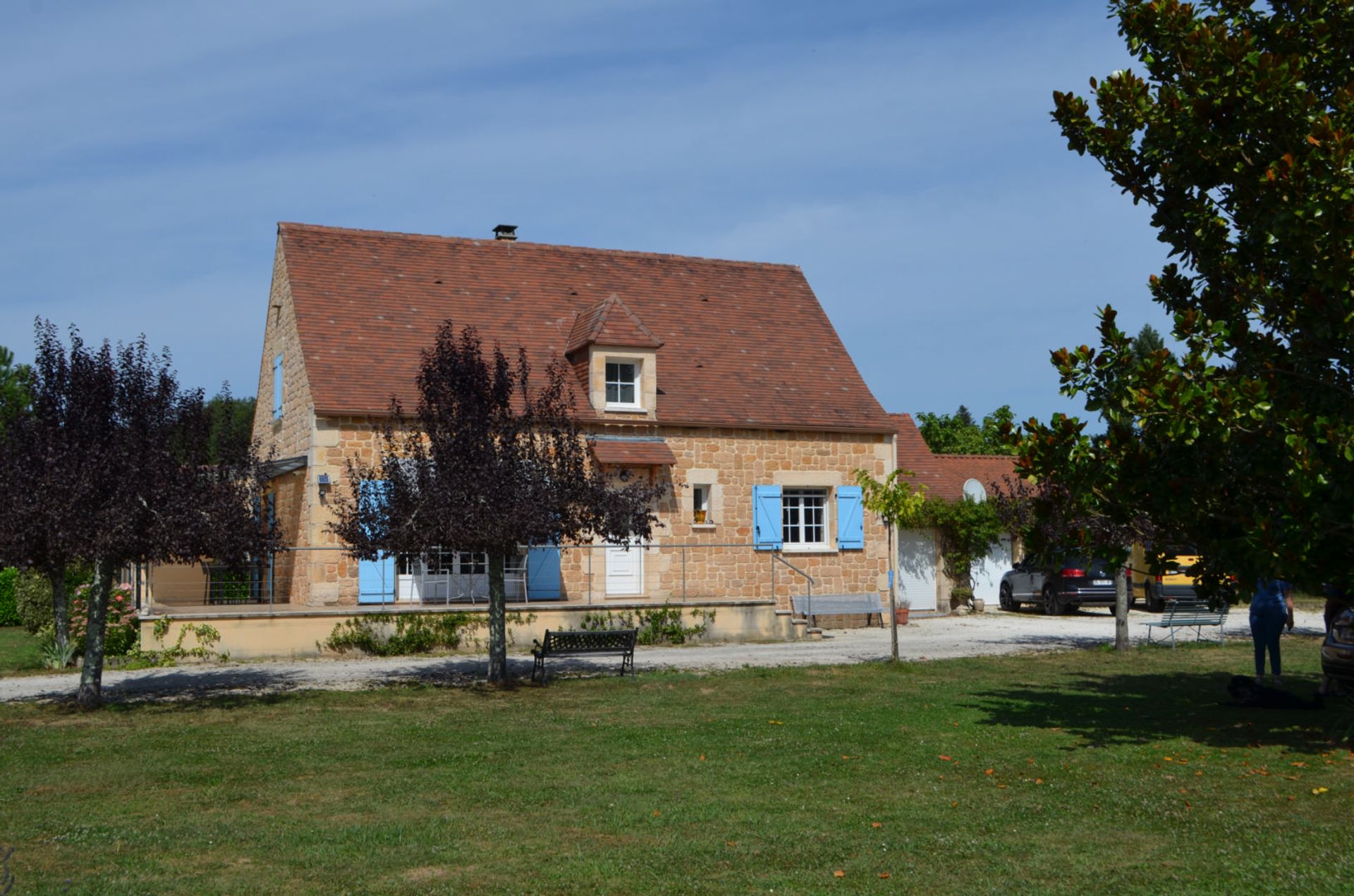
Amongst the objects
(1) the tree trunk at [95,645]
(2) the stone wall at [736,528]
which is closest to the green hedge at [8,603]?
(2) the stone wall at [736,528]

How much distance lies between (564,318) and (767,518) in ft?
18.6

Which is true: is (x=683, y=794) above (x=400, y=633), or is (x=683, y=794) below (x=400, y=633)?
below

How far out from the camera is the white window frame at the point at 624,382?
23.0 metres

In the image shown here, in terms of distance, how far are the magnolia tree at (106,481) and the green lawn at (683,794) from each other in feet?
5.44

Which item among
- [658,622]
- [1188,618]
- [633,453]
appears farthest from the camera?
[633,453]

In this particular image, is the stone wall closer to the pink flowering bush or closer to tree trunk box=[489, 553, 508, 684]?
the pink flowering bush

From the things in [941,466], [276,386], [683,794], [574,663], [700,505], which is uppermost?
[276,386]

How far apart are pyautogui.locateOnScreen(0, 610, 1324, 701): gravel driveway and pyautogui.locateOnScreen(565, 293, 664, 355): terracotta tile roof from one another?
5954 mm

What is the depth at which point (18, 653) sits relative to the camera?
20.6 metres

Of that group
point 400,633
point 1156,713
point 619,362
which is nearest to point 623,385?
point 619,362

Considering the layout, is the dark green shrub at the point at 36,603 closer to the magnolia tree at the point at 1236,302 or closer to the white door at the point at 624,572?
the white door at the point at 624,572

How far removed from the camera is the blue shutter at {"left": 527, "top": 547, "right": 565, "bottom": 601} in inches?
868

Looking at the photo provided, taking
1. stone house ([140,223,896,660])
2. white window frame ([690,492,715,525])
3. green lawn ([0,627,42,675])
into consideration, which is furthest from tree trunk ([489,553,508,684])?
white window frame ([690,492,715,525])

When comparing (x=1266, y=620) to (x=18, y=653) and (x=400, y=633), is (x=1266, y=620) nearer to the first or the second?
(x=400, y=633)
